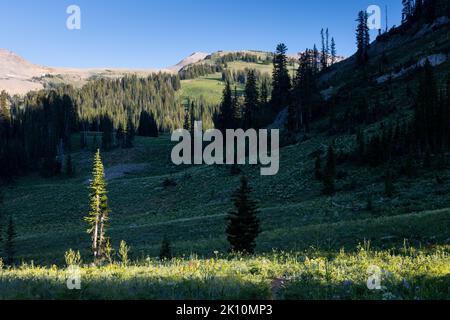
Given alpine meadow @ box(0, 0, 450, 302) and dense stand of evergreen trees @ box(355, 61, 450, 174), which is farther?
dense stand of evergreen trees @ box(355, 61, 450, 174)

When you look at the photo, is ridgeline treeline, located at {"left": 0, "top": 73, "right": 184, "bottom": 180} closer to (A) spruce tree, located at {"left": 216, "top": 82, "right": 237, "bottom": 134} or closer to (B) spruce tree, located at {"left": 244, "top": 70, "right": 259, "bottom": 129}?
(A) spruce tree, located at {"left": 216, "top": 82, "right": 237, "bottom": 134}

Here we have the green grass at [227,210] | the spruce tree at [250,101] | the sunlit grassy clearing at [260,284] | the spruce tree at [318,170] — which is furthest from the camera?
the spruce tree at [250,101]

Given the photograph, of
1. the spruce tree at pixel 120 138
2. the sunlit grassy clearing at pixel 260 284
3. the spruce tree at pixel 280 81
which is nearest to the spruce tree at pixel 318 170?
the sunlit grassy clearing at pixel 260 284

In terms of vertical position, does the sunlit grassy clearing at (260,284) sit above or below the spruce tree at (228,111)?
below

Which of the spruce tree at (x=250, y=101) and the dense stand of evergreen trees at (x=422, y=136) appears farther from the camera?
the spruce tree at (x=250, y=101)

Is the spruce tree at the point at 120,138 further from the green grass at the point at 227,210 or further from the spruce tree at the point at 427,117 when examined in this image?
the spruce tree at the point at 427,117

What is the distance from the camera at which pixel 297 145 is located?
66.9m

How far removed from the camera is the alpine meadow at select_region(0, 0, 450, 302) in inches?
281

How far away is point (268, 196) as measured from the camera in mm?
48594

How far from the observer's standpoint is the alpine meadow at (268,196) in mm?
7133

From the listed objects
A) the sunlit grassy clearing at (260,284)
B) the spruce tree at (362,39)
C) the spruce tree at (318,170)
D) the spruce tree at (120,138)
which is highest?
the spruce tree at (362,39)

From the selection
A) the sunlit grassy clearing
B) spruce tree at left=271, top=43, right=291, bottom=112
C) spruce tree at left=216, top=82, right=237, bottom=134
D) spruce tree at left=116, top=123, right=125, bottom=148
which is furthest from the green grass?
spruce tree at left=116, top=123, right=125, bottom=148

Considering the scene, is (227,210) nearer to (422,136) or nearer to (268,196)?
(268,196)
